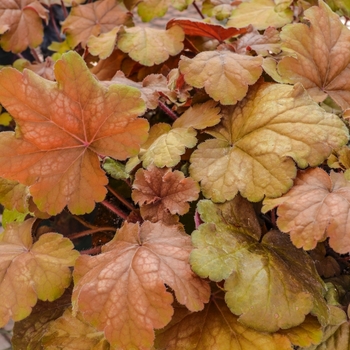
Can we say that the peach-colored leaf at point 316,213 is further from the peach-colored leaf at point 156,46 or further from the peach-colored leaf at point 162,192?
the peach-colored leaf at point 156,46

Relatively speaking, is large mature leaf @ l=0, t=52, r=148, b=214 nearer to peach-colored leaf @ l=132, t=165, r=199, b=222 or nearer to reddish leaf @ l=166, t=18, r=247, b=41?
peach-colored leaf @ l=132, t=165, r=199, b=222

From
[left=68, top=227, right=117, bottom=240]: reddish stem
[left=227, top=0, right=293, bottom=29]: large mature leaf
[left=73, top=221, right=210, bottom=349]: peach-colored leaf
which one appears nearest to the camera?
[left=73, top=221, right=210, bottom=349]: peach-colored leaf

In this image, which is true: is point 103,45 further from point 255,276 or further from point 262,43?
point 255,276

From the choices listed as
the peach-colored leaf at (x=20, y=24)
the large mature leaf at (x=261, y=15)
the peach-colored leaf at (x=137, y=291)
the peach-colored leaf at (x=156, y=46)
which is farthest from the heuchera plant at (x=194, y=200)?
the peach-colored leaf at (x=20, y=24)

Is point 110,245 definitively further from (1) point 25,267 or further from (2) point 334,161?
(2) point 334,161

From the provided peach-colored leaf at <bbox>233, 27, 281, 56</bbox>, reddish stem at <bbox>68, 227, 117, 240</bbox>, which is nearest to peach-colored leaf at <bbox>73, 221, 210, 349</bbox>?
reddish stem at <bbox>68, 227, 117, 240</bbox>

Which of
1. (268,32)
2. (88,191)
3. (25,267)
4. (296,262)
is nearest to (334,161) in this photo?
(296,262)

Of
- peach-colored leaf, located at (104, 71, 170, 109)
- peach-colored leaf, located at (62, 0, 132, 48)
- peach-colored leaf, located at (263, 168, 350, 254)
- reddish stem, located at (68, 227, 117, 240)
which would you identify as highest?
peach-colored leaf, located at (263, 168, 350, 254)
